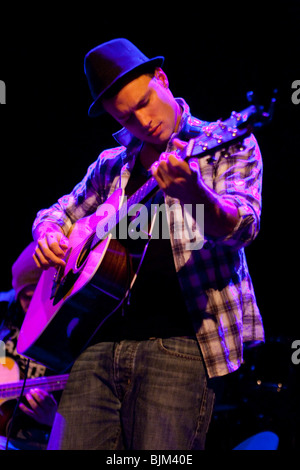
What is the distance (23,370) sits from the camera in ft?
12.1

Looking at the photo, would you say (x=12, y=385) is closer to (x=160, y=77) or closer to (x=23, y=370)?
(x=23, y=370)

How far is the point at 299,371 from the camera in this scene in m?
4.01

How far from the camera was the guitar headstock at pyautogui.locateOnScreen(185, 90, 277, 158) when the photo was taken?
1.62m

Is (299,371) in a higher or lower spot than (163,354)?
lower

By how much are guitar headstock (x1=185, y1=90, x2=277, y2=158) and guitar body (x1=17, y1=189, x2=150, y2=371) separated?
1.72 feet

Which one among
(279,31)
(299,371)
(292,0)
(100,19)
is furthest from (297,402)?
(100,19)

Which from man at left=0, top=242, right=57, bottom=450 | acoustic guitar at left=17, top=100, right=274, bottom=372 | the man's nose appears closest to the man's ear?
the man's nose

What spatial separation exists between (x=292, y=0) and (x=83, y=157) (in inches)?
89.8

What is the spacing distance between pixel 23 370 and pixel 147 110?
2.42 metres

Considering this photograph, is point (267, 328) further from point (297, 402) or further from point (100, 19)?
point (100, 19)

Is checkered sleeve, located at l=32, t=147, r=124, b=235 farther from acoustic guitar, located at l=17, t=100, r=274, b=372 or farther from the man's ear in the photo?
the man's ear

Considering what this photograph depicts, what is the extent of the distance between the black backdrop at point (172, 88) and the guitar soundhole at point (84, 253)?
6.66 feet

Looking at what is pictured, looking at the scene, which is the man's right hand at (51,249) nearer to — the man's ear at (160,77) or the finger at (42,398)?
the man's ear at (160,77)

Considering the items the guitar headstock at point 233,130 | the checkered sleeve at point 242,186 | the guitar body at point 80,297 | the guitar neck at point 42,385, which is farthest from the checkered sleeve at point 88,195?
the guitar neck at point 42,385
